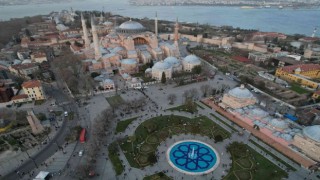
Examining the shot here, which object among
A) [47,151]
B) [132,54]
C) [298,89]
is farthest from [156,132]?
[298,89]

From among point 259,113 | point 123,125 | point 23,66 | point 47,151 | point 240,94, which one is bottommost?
point 47,151

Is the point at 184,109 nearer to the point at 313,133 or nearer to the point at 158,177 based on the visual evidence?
the point at 158,177

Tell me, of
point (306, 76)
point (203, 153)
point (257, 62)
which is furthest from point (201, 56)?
point (203, 153)

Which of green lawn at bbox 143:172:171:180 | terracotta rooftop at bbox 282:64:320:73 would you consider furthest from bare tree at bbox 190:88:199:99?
terracotta rooftop at bbox 282:64:320:73

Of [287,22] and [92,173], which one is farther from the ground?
[287,22]

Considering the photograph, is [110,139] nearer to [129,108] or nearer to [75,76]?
[129,108]

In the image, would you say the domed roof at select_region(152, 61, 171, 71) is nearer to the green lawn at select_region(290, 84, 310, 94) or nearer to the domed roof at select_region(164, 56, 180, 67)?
the domed roof at select_region(164, 56, 180, 67)

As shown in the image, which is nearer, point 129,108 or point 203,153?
point 203,153
